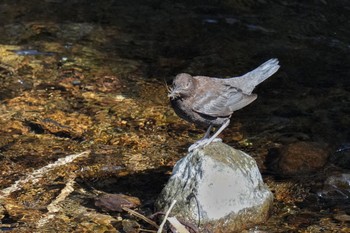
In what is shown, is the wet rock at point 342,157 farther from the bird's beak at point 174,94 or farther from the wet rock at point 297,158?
the bird's beak at point 174,94

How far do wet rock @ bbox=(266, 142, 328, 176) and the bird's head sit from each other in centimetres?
141

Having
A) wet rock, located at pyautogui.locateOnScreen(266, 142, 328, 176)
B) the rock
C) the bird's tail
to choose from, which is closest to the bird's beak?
the rock

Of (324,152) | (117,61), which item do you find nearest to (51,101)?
(117,61)

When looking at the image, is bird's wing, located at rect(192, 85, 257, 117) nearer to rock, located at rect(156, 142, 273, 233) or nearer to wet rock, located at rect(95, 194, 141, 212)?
rock, located at rect(156, 142, 273, 233)

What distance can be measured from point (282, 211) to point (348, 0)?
5.79 meters

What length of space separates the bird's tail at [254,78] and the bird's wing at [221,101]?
0.59 ft

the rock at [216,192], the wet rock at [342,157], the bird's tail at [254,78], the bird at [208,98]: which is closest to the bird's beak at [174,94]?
the bird at [208,98]

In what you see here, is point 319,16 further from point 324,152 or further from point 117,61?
point 324,152

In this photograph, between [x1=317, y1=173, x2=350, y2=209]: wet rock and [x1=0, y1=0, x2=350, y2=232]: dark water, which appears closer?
[x1=317, y1=173, x2=350, y2=209]: wet rock

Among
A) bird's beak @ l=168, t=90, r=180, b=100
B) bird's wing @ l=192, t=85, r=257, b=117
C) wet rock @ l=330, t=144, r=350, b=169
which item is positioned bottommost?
wet rock @ l=330, t=144, r=350, b=169

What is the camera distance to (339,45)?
376 inches

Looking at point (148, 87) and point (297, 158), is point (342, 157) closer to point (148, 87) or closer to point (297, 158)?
point (297, 158)

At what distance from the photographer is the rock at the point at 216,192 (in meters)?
5.48

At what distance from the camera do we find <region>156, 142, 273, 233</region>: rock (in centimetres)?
548
